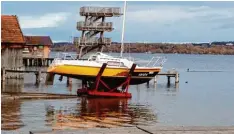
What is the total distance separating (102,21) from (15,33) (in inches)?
852

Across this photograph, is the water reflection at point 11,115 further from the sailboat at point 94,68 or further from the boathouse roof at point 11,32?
the boathouse roof at point 11,32

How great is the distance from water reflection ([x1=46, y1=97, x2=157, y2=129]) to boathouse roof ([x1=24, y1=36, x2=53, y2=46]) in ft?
188

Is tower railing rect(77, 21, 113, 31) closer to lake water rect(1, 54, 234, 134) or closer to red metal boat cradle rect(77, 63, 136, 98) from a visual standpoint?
red metal boat cradle rect(77, 63, 136, 98)

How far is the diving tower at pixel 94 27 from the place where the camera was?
64.9 m

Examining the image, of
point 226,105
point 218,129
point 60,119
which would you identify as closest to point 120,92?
point 226,105

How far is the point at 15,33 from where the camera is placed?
45.6 meters

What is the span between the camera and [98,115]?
2614 centimetres

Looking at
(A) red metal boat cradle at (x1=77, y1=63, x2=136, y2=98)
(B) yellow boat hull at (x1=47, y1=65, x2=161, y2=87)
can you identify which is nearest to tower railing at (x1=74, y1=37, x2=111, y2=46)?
(A) red metal boat cradle at (x1=77, y1=63, x2=136, y2=98)

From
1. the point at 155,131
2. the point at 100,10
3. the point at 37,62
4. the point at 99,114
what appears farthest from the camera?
the point at 37,62

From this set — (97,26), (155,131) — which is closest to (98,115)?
(155,131)

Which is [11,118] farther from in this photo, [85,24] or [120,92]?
[85,24]

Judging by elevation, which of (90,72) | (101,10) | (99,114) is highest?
(101,10)

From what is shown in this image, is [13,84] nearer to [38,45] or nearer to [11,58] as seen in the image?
[11,58]

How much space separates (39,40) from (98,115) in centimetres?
6777
